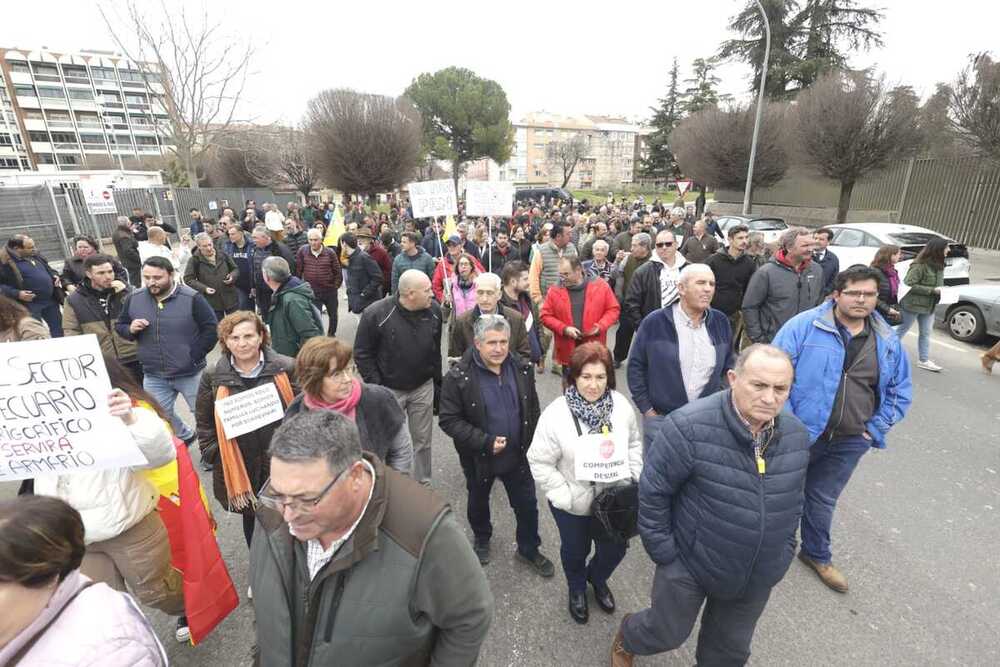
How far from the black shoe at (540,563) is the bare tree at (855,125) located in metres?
20.0

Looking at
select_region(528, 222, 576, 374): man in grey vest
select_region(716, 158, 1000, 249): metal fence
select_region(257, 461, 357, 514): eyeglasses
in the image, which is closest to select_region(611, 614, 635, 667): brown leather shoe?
select_region(257, 461, 357, 514): eyeglasses

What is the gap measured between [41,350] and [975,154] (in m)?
22.9

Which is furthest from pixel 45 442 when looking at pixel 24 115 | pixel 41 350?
pixel 24 115

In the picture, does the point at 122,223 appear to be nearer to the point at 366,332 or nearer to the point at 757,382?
the point at 366,332

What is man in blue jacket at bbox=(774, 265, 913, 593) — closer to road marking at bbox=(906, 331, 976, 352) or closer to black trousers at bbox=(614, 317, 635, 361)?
black trousers at bbox=(614, 317, 635, 361)

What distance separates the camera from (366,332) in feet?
11.3

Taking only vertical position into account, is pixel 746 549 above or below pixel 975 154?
below

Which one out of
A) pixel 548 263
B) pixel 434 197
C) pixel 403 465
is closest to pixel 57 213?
pixel 434 197

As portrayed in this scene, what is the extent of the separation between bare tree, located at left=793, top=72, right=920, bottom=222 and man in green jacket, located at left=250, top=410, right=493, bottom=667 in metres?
21.1

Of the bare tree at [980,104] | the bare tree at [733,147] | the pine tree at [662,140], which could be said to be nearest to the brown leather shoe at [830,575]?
the bare tree at [980,104]

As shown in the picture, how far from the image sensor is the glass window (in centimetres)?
5284

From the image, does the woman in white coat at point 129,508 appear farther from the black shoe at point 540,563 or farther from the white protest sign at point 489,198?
the white protest sign at point 489,198

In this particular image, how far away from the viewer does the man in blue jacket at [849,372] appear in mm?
2715

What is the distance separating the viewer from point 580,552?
2.61m
